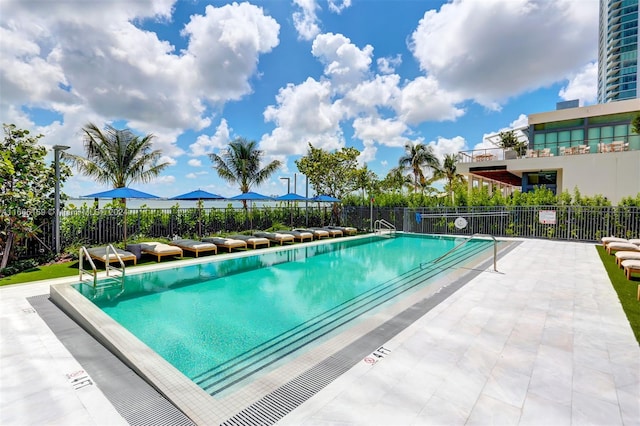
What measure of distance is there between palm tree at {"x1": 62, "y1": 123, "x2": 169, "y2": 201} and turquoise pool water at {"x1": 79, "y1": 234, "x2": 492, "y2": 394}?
345 inches

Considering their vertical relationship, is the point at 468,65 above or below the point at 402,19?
below

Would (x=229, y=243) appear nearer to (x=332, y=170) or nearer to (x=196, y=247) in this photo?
(x=196, y=247)

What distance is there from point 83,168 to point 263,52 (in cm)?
1056

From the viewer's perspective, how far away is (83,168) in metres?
14.4

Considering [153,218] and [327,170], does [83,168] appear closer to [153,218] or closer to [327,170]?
[153,218]

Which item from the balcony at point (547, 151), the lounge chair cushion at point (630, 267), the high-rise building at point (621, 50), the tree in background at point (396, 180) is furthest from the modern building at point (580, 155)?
the high-rise building at point (621, 50)

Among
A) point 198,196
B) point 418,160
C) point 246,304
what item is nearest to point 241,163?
point 198,196

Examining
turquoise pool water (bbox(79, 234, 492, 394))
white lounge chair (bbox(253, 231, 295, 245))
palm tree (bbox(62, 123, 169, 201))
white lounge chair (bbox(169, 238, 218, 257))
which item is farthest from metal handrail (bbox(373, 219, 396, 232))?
palm tree (bbox(62, 123, 169, 201))

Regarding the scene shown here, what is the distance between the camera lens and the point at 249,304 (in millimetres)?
6480

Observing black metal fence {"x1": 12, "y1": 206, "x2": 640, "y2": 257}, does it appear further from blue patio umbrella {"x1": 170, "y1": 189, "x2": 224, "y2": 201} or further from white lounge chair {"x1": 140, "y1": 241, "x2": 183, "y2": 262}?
blue patio umbrella {"x1": 170, "y1": 189, "x2": 224, "y2": 201}

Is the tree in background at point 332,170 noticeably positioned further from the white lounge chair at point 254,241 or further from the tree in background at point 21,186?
the tree in background at point 21,186

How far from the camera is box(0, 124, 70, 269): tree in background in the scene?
825 centimetres

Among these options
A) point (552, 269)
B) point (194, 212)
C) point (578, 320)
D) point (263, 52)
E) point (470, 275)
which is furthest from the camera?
point (263, 52)

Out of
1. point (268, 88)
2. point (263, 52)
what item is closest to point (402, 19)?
point (263, 52)
